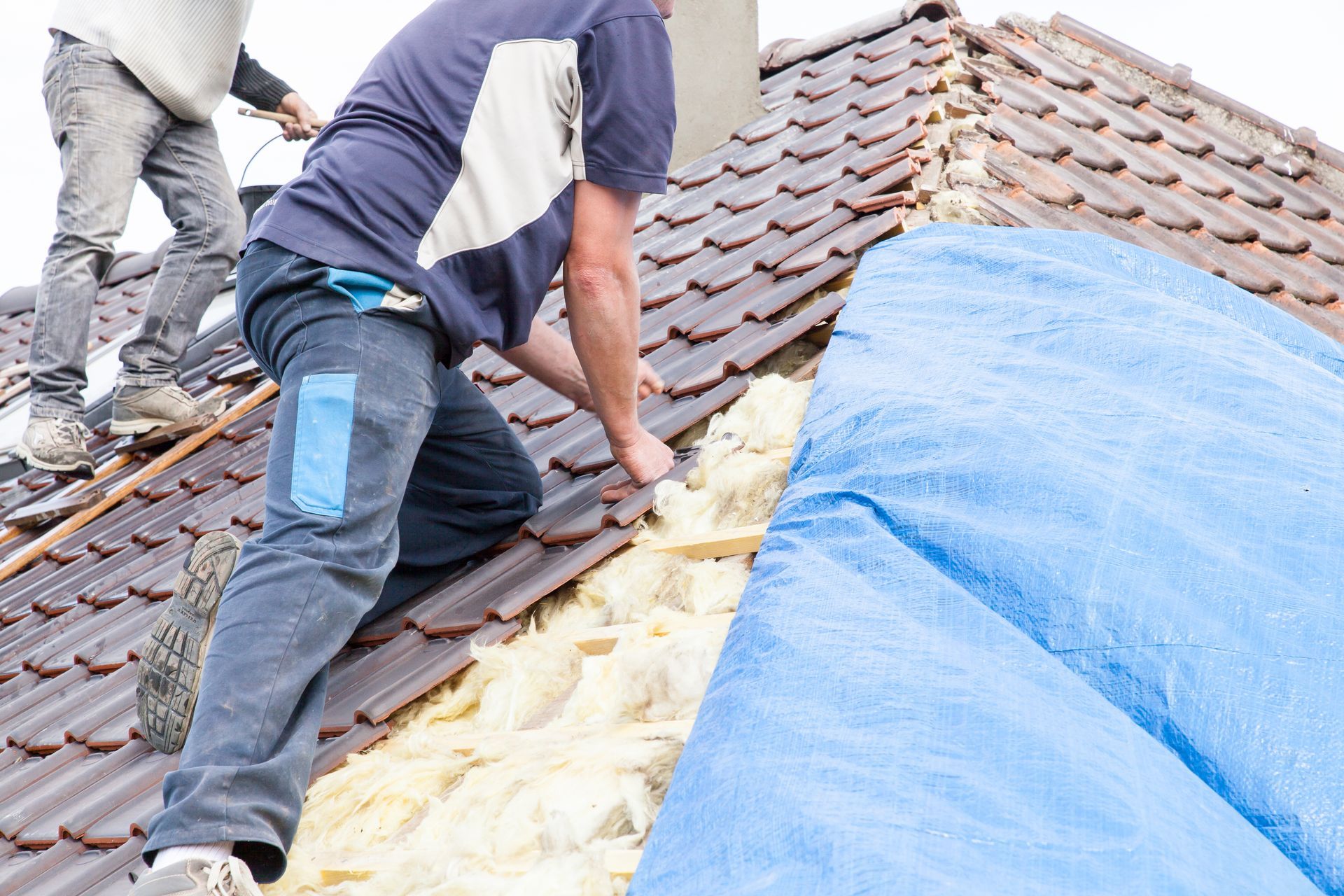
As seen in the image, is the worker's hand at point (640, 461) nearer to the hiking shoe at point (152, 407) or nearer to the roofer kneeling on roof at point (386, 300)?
the roofer kneeling on roof at point (386, 300)

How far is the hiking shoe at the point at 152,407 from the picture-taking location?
4.37m

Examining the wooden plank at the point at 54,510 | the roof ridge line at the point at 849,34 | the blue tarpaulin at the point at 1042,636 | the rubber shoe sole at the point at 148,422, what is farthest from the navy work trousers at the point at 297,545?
the roof ridge line at the point at 849,34

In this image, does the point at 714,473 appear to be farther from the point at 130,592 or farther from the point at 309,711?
the point at 130,592

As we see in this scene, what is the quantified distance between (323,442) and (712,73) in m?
3.84

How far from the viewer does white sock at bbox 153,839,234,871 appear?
1.53 metres

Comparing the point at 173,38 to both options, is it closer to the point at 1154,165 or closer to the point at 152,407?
the point at 152,407

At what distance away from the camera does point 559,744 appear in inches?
67.0

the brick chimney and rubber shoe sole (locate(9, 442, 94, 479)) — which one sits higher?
the brick chimney

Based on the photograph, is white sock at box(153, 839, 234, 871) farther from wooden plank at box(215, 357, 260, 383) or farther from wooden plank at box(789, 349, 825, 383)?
wooden plank at box(215, 357, 260, 383)

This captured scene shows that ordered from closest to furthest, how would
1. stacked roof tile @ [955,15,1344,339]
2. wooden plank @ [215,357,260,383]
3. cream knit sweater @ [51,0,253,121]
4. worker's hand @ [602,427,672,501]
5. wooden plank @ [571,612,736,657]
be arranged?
wooden plank @ [571,612,736,657] < worker's hand @ [602,427,672,501] < stacked roof tile @ [955,15,1344,339] < cream knit sweater @ [51,0,253,121] < wooden plank @ [215,357,260,383]

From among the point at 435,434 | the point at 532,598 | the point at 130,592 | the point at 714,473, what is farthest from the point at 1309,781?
the point at 130,592

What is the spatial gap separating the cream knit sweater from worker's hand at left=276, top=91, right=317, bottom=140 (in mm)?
415

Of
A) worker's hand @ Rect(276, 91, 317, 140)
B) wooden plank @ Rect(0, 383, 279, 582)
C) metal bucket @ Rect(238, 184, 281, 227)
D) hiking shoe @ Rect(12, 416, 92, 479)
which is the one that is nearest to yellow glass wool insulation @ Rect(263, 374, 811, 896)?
wooden plank @ Rect(0, 383, 279, 582)

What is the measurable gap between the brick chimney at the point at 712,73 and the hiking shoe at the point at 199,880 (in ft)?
13.2
